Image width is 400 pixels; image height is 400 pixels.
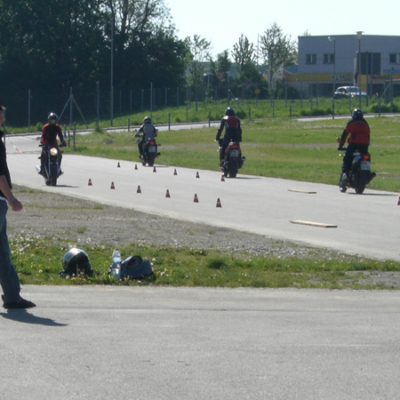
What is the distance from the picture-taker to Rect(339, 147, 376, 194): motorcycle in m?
19.8

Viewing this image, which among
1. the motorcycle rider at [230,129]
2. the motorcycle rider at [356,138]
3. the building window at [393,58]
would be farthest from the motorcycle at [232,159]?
the building window at [393,58]

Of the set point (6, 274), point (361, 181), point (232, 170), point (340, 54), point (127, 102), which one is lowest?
point (232, 170)

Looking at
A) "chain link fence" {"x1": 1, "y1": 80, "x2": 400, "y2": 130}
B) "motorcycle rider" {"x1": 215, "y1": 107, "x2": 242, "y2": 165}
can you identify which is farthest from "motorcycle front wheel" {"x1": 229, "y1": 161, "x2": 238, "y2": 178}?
"chain link fence" {"x1": 1, "y1": 80, "x2": 400, "y2": 130}

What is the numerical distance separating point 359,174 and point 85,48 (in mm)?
62671

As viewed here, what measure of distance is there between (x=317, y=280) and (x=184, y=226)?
15.2ft

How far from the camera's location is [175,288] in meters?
8.77

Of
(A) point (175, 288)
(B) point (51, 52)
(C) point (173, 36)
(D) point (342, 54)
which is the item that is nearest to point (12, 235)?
(A) point (175, 288)

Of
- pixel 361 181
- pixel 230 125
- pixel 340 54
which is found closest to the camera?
pixel 361 181

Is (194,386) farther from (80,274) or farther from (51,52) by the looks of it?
(51,52)

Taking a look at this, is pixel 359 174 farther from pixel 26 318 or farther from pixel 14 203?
pixel 26 318

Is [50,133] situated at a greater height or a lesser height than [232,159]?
greater

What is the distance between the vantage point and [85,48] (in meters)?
79.2

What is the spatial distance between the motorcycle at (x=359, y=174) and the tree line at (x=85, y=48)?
168 feet

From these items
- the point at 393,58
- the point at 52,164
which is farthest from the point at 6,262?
the point at 393,58
